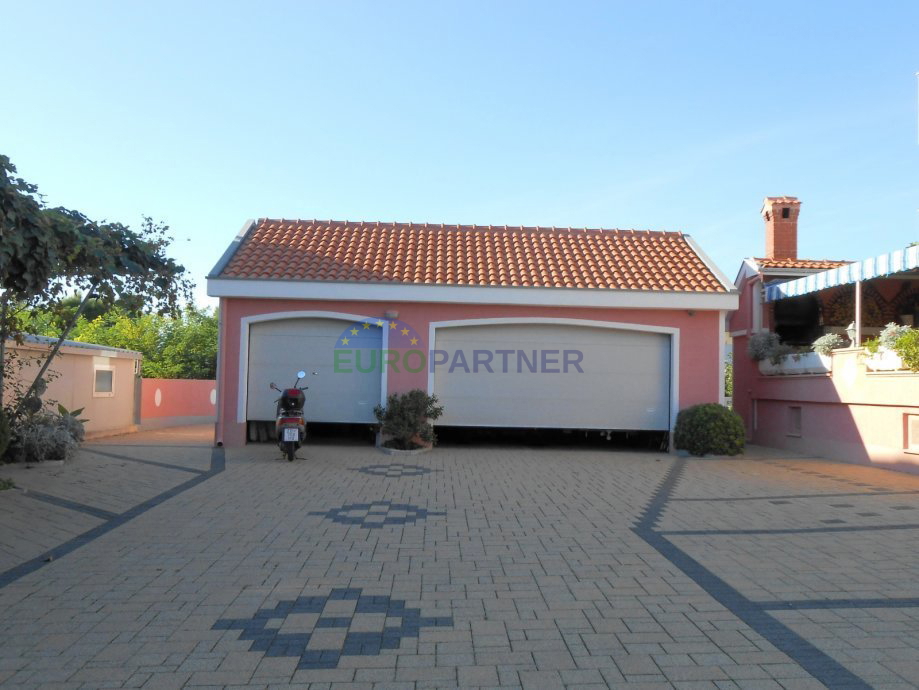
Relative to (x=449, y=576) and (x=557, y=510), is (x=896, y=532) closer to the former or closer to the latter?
(x=557, y=510)

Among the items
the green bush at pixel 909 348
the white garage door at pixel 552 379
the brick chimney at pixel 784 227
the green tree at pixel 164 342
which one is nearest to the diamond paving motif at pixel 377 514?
the white garage door at pixel 552 379

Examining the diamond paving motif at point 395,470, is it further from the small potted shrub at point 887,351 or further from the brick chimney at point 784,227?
the brick chimney at point 784,227

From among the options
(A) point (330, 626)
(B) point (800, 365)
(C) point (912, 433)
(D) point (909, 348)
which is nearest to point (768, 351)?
(B) point (800, 365)

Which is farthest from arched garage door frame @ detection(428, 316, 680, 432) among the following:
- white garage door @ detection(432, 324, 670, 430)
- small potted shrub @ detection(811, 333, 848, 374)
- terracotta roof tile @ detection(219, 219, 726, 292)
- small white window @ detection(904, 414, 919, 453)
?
small white window @ detection(904, 414, 919, 453)

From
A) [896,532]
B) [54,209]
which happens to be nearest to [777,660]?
→ [896,532]

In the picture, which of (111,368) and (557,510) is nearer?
(557,510)

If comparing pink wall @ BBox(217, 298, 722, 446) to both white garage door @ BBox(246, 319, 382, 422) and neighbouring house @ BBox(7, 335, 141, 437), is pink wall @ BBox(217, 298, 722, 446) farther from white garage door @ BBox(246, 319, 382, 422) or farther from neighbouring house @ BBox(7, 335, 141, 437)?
neighbouring house @ BBox(7, 335, 141, 437)

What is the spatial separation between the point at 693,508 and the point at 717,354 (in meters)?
6.95

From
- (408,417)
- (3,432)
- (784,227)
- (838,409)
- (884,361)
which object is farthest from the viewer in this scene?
(784,227)

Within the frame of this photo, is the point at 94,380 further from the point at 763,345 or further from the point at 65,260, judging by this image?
the point at 763,345

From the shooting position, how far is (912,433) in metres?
12.8

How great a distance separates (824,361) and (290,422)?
10599mm

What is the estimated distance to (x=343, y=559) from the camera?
6.54 metres

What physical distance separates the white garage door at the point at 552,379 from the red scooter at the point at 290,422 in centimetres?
334
